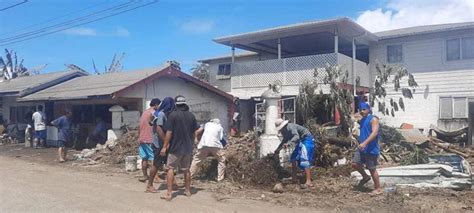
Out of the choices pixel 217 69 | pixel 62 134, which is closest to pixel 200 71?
pixel 217 69

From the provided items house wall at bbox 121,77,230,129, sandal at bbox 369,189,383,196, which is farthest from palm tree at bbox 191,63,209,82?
sandal at bbox 369,189,383,196

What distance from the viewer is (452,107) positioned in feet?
61.5

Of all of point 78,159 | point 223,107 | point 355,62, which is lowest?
point 78,159

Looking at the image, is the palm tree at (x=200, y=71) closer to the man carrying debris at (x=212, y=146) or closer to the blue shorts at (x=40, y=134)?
the blue shorts at (x=40, y=134)

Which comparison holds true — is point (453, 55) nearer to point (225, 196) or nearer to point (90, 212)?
point (225, 196)

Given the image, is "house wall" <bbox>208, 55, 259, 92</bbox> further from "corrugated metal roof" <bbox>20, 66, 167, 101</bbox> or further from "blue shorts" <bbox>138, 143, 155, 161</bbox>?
"blue shorts" <bbox>138, 143, 155, 161</bbox>

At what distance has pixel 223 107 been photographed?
2039 cm

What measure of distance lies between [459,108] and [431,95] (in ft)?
4.20

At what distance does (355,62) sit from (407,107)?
3.09m

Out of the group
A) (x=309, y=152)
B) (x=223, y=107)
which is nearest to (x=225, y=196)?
(x=309, y=152)

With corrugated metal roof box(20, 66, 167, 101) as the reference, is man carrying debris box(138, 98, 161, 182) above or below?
below

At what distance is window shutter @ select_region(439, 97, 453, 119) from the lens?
18.8m

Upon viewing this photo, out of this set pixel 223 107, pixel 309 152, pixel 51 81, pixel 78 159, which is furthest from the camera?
pixel 51 81

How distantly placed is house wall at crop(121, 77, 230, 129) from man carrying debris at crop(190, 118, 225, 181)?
7300mm
